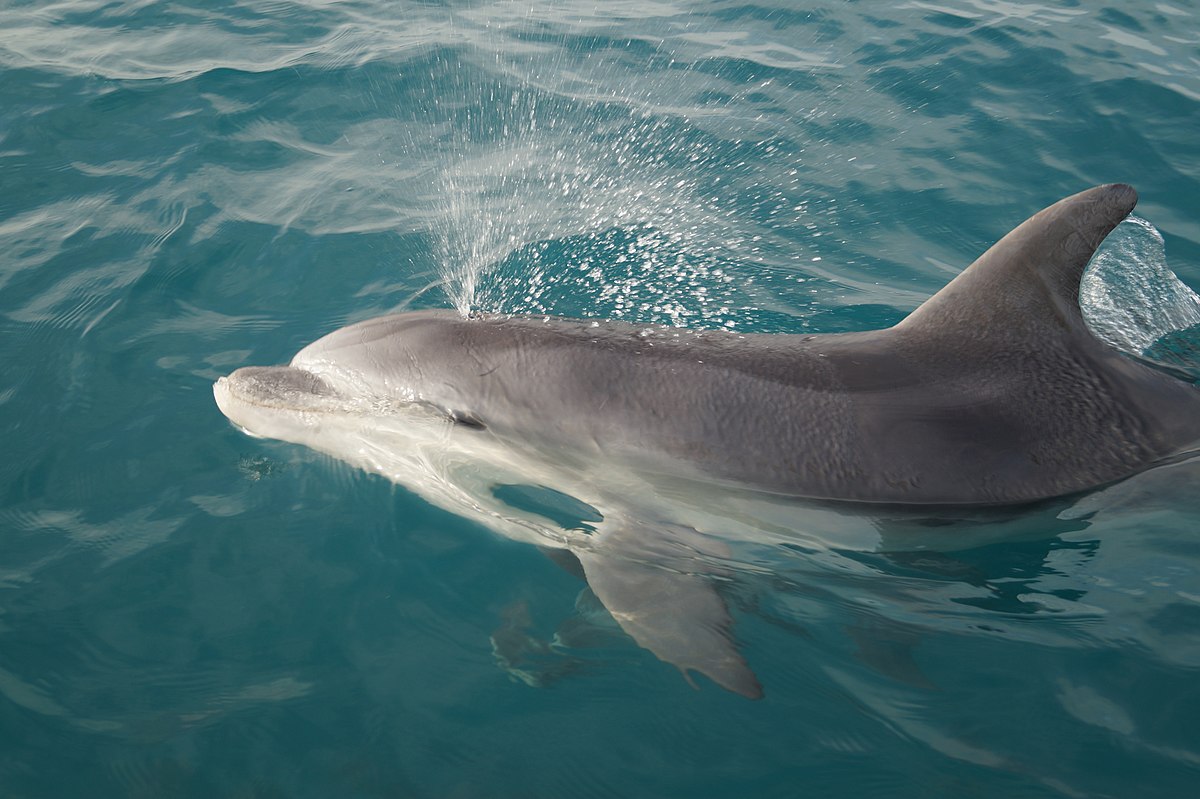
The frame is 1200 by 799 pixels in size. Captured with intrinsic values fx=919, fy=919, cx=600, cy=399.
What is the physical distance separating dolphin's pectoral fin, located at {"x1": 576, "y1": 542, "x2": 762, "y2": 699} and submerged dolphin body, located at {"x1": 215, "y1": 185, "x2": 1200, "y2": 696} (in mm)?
10

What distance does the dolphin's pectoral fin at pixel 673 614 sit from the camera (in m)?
4.29

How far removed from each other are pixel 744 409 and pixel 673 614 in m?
1.07

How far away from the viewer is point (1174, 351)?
6.14m

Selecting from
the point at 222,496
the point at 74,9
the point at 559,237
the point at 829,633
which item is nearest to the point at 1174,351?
the point at 829,633

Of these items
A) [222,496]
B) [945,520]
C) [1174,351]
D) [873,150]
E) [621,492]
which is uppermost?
[873,150]

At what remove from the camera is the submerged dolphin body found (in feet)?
14.6

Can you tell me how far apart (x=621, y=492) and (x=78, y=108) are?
317 inches

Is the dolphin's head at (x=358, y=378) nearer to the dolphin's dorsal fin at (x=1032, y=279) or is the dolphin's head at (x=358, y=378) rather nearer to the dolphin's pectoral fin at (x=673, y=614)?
the dolphin's pectoral fin at (x=673, y=614)

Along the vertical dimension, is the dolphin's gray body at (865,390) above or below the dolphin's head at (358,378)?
above

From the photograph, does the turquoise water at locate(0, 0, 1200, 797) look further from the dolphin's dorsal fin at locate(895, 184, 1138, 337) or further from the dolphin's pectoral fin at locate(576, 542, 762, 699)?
the dolphin's dorsal fin at locate(895, 184, 1138, 337)

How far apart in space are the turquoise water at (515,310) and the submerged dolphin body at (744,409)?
0.24 metres

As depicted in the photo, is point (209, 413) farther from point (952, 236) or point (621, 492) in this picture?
point (952, 236)

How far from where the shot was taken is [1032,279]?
15.9 ft

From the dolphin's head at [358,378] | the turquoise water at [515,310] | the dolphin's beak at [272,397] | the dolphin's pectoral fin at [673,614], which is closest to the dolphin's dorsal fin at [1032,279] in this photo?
the turquoise water at [515,310]
